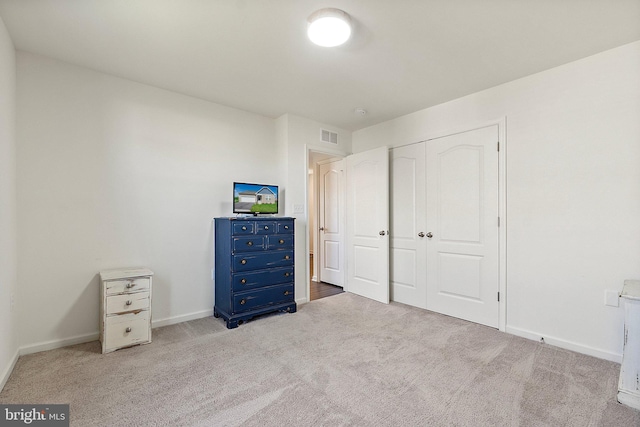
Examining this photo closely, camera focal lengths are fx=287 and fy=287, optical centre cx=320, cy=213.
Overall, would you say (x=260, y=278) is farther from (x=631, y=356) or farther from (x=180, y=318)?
(x=631, y=356)

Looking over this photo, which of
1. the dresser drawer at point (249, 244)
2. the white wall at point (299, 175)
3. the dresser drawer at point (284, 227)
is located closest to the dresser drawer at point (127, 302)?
the dresser drawer at point (249, 244)

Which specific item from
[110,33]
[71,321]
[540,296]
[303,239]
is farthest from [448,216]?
[71,321]

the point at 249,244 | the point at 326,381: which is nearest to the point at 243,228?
the point at 249,244

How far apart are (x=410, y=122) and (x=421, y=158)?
513 mm

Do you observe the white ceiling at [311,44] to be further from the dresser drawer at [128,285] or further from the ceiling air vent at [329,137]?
the dresser drawer at [128,285]

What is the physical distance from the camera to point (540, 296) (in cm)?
265

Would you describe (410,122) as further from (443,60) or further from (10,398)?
(10,398)

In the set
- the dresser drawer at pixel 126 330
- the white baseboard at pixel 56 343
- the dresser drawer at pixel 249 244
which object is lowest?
the white baseboard at pixel 56 343

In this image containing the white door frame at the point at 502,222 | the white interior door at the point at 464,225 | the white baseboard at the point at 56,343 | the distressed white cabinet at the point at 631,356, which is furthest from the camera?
the white interior door at the point at 464,225

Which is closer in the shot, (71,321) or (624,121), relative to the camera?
(624,121)

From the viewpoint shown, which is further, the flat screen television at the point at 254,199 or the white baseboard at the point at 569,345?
the flat screen television at the point at 254,199

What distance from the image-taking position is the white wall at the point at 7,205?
76.6 inches

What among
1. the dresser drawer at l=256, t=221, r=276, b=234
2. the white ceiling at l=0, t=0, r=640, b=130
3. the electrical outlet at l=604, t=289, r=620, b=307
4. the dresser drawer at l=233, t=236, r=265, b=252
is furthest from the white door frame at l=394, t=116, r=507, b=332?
the dresser drawer at l=233, t=236, r=265, b=252

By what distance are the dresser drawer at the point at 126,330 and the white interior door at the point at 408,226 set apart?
291 cm
